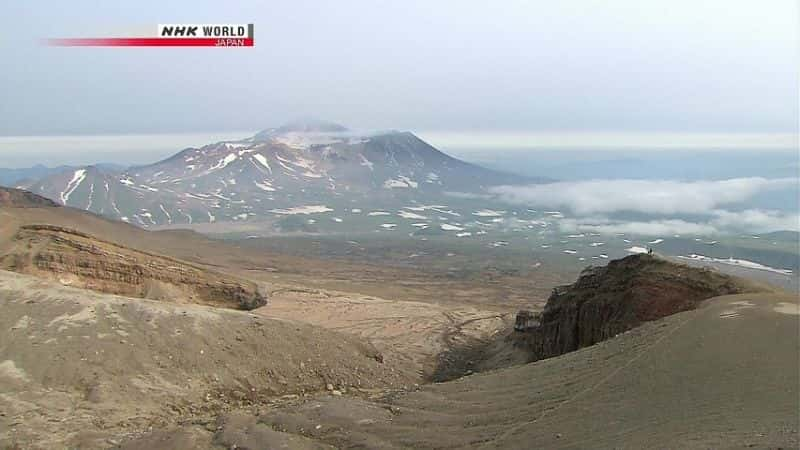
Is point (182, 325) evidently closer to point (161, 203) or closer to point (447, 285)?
point (447, 285)

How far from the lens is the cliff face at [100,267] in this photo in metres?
A: 22.3

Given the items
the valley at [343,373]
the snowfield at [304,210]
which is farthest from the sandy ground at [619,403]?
the snowfield at [304,210]

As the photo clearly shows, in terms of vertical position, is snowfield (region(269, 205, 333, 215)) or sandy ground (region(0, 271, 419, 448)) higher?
snowfield (region(269, 205, 333, 215))

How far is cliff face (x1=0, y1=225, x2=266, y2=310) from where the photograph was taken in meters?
22.3

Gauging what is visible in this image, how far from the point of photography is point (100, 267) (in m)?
23.1

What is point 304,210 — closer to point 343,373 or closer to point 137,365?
point 343,373

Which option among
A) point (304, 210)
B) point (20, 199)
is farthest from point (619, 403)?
point (304, 210)

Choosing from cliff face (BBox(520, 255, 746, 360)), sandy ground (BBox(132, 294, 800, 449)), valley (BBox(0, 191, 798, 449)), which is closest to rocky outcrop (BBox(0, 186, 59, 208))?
valley (BBox(0, 191, 798, 449))

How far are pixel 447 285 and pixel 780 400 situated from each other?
5820 cm

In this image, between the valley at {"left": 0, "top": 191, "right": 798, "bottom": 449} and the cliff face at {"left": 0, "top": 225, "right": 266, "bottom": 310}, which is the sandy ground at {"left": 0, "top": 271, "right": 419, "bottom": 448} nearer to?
the valley at {"left": 0, "top": 191, "right": 798, "bottom": 449}

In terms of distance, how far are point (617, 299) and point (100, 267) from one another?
1930 cm

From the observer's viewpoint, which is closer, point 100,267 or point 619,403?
point 619,403

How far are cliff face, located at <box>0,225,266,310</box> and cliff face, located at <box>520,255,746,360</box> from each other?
1426cm

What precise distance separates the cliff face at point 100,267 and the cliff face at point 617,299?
14.3 m
